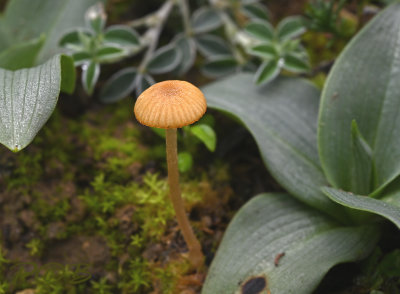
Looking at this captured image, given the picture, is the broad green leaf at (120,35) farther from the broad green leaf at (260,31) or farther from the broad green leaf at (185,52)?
the broad green leaf at (260,31)

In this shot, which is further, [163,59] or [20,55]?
[163,59]

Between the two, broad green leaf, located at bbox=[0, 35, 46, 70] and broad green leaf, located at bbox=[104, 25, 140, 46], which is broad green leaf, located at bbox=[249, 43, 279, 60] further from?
broad green leaf, located at bbox=[0, 35, 46, 70]

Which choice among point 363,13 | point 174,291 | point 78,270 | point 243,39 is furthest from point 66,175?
point 363,13

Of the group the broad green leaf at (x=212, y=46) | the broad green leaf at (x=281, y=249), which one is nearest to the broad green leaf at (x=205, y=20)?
the broad green leaf at (x=212, y=46)

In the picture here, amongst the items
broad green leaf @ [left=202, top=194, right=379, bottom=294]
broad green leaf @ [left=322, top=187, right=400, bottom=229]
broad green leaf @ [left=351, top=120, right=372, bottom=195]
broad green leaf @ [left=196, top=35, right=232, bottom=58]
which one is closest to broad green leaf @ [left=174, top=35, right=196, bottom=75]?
broad green leaf @ [left=196, top=35, right=232, bottom=58]

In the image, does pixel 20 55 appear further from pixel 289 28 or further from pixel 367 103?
pixel 367 103

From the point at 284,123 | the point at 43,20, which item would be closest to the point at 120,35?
the point at 43,20

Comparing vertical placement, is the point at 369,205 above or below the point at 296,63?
below
